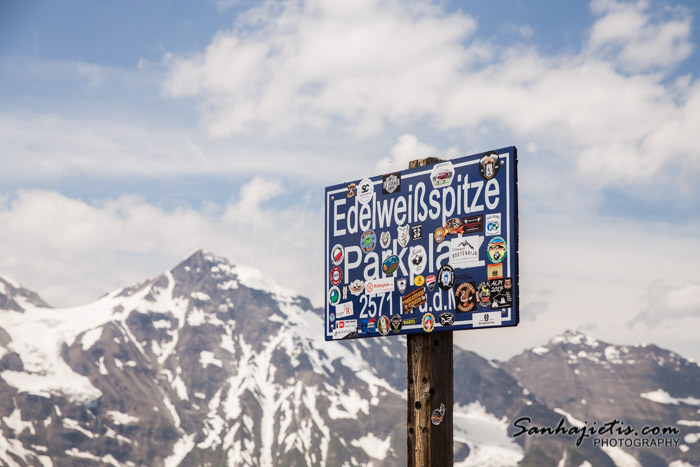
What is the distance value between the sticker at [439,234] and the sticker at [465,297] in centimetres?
80

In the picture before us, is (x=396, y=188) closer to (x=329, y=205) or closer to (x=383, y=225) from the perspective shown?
(x=383, y=225)

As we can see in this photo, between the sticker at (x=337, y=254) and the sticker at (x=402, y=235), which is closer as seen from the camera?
the sticker at (x=402, y=235)

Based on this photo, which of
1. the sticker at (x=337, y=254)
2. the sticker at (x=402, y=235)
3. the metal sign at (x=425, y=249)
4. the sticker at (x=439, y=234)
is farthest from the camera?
the sticker at (x=337, y=254)

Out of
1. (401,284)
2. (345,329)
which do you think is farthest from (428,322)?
(345,329)

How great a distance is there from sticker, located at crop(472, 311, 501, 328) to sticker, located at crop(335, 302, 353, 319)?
8.35 feet

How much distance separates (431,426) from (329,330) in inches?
107

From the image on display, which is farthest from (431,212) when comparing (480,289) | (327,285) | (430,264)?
(327,285)

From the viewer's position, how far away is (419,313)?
1254cm

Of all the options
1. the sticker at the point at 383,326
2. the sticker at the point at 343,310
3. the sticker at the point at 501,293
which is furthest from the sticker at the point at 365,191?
the sticker at the point at 501,293

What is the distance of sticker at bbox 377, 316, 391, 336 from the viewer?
1295 cm

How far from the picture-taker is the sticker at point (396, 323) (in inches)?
503

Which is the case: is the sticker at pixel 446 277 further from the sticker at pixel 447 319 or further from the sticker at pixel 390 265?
the sticker at pixel 390 265

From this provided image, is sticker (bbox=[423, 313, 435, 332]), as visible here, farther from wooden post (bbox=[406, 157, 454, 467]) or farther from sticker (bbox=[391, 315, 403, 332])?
sticker (bbox=[391, 315, 403, 332])

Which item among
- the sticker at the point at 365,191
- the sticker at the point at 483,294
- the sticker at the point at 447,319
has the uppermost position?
the sticker at the point at 365,191
